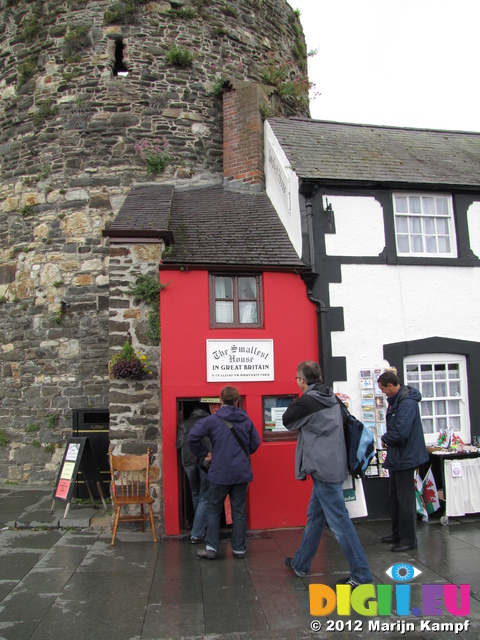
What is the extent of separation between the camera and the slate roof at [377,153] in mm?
8266

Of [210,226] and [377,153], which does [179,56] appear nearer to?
[210,226]

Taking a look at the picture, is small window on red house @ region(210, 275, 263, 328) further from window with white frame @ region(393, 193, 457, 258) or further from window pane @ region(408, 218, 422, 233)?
window pane @ region(408, 218, 422, 233)

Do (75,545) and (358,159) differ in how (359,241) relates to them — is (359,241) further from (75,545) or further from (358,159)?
(75,545)

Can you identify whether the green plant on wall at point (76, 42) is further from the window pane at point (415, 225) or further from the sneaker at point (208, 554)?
the sneaker at point (208, 554)

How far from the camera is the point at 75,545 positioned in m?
6.25

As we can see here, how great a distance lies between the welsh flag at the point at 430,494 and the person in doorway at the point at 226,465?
2.98 m

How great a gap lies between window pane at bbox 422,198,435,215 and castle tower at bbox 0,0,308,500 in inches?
167

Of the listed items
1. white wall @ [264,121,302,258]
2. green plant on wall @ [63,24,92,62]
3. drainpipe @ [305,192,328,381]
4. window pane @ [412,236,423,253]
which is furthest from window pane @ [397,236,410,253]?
green plant on wall @ [63,24,92,62]

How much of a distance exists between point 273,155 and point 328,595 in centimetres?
750

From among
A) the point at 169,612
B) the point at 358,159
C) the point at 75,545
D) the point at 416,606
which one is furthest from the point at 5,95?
the point at 416,606

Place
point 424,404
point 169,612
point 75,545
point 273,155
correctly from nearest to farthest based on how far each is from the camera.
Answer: point 169,612 < point 75,545 < point 424,404 < point 273,155

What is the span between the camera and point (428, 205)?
27.7ft

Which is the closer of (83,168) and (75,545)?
(75,545)

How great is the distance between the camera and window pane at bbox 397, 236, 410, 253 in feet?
26.9
